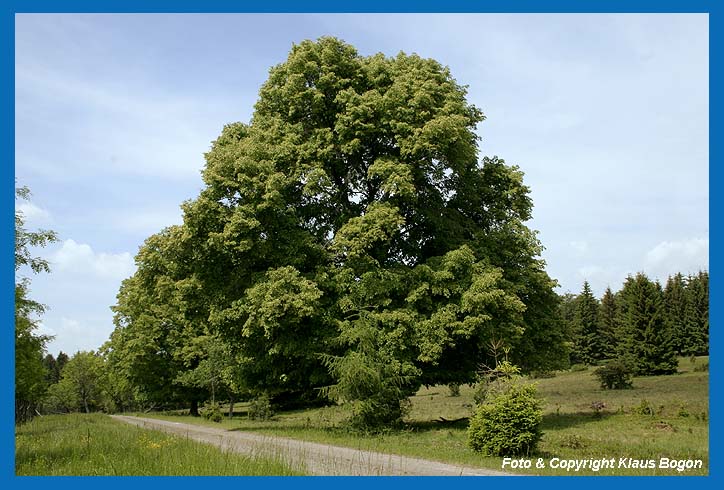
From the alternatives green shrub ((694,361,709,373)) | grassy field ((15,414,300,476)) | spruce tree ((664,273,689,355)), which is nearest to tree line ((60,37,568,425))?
grassy field ((15,414,300,476))

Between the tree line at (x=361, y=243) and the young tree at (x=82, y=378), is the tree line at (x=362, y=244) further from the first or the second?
the young tree at (x=82, y=378)

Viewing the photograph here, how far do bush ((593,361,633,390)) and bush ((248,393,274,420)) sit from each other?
80.4 feet

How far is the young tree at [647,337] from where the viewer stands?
5738cm

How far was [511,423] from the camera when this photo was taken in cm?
1412

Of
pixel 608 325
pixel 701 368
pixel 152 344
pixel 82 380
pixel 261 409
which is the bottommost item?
pixel 82 380

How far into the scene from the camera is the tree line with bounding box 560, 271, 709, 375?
189 feet

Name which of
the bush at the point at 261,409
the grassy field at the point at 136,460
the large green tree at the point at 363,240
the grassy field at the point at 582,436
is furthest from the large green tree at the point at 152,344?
the grassy field at the point at 136,460

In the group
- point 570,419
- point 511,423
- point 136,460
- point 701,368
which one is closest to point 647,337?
point 701,368

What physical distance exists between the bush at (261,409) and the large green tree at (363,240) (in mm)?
8176

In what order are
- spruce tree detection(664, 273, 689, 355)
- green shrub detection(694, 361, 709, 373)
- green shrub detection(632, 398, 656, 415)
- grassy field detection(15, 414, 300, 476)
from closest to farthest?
grassy field detection(15, 414, 300, 476) < green shrub detection(632, 398, 656, 415) < green shrub detection(694, 361, 709, 373) < spruce tree detection(664, 273, 689, 355)

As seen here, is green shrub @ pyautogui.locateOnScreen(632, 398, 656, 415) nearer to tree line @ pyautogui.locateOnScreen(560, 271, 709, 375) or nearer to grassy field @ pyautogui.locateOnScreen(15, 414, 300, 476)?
grassy field @ pyautogui.locateOnScreen(15, 414, 300, 476)

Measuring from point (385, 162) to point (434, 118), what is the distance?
99.8 inches

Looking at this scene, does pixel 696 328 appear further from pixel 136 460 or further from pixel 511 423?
pixel 136 460

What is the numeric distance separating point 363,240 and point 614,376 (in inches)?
1177
